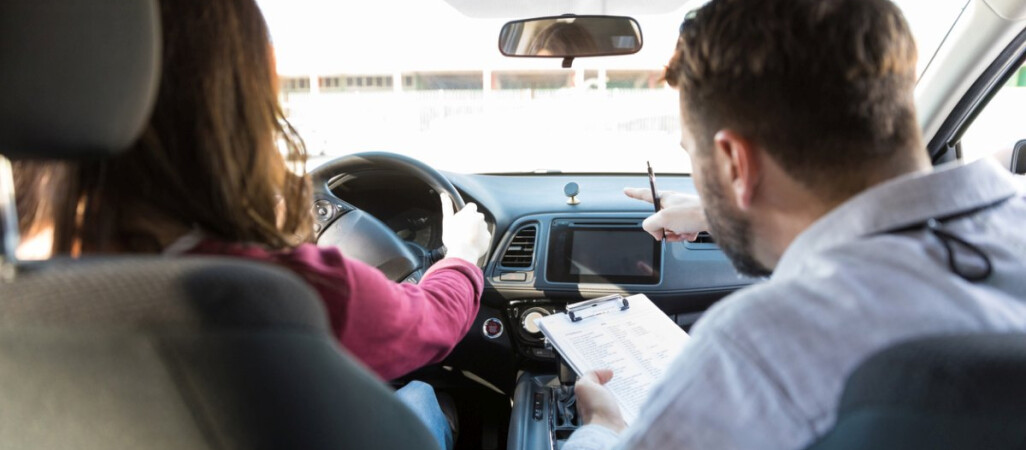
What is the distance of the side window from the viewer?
3.13 m

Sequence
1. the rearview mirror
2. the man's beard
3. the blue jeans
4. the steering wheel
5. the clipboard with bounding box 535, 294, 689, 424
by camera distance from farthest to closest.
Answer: the steering wheel
the rearview mirror
the blue jeans
the clipboard with bounding box 535, 294, 689, 424
the man's beard

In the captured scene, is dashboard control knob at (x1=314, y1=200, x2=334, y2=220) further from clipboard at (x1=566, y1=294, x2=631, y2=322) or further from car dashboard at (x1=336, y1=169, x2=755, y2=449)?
clipboard at (x1=566, y1=294, x2=631, y2=322)

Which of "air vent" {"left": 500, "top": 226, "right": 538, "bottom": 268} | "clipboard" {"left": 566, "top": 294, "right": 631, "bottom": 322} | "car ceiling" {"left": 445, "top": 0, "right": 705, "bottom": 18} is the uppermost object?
"car ceiling" {"left": 445, "top": 0, "right": 705, "bottom": 18}

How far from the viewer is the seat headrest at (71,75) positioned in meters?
0.90

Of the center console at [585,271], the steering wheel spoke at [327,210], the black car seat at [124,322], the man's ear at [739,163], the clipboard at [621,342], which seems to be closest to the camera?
the black car seat at [124,322]

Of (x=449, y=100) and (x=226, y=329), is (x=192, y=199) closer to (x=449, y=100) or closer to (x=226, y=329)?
(x=226, y=329)

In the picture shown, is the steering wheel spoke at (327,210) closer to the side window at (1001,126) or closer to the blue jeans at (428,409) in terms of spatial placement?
the blue jeans at (428,409)

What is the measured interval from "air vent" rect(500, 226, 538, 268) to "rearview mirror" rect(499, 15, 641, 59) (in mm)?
880

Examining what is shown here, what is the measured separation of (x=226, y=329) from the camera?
2.80 ft

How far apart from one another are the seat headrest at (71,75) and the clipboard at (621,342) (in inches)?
57.6

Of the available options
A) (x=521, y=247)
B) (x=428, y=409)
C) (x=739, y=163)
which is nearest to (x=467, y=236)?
(x=428, y=409)

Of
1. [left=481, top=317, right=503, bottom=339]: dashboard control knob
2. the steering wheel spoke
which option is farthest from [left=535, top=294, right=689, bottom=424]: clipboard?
the steering wheel spoke

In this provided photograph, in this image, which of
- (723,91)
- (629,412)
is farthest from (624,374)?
(723,91)

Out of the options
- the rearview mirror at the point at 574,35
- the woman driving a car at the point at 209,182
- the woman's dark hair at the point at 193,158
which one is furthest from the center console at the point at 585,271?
the woman's dark hair at the point at 193,158
